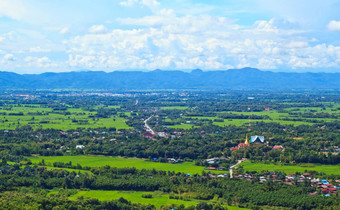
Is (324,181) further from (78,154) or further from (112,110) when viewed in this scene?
(112,110)

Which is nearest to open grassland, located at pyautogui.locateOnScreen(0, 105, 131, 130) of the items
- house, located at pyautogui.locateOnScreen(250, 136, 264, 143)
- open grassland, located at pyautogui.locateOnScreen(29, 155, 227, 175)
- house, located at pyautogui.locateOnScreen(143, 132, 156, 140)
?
house, located at pyautogui.locateOnScreen(143, 132, 156, 140)

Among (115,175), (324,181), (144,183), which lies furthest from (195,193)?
(324,181)

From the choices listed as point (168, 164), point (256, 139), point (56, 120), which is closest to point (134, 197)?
point (168, 164)

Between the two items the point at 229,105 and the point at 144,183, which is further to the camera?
the point at 229,105

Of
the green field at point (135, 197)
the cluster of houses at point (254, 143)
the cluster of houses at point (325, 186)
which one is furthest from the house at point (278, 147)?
the green field at point (135, 197)

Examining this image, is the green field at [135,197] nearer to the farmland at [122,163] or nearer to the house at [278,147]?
the farmland at [122,163]

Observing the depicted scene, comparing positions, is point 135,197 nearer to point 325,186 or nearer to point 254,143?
point 325,186
